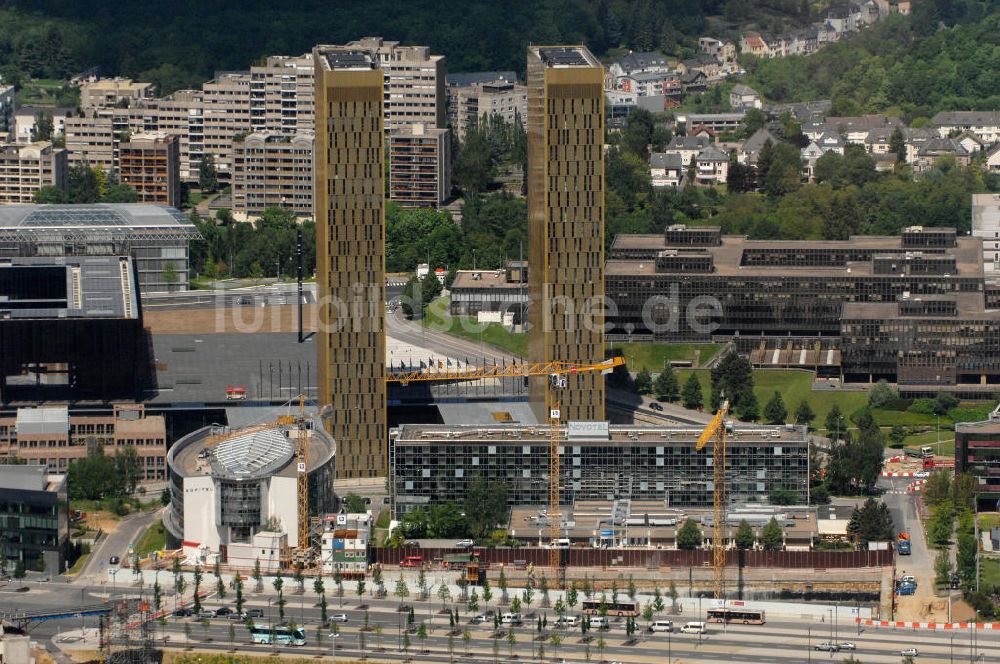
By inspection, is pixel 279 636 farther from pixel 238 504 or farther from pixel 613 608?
pixel 613 608

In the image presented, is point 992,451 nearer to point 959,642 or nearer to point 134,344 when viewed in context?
point 959,642

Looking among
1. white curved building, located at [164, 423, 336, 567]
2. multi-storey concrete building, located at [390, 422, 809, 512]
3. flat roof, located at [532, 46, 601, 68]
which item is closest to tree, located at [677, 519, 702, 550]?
multi-storey concrete building, located at [390, 422, 809, 512]

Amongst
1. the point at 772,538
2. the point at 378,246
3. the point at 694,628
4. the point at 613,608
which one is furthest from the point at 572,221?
the point at 694,628

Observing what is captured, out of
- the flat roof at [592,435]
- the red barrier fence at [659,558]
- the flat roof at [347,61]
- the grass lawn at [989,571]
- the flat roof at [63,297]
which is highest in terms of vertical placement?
the flat roof at [347,61]

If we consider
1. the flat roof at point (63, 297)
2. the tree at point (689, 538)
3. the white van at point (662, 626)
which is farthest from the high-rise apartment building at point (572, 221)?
the white van at point (662, 626)

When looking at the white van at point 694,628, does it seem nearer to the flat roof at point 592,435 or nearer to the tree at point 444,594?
the tree at point 444,594

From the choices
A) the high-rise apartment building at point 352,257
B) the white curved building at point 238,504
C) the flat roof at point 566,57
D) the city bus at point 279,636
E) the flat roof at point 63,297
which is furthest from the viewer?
the flat roof at point 63,297

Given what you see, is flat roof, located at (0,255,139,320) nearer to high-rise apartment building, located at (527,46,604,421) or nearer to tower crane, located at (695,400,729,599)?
high-rise apartment building, located at (527,46,604,421)
